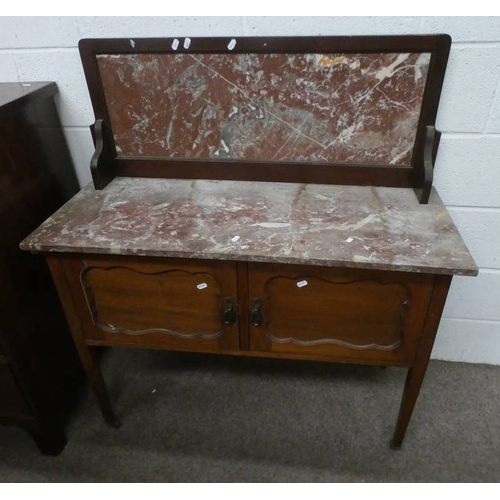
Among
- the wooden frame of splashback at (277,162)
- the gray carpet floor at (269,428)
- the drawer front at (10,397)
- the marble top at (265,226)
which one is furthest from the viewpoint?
the gray carpet floor at (269,428)

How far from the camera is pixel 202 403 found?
4.53 ft

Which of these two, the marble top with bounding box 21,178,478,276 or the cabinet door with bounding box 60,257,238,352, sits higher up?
the marble top with bounding box 21,178,478,276

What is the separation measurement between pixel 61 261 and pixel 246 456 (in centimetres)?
77

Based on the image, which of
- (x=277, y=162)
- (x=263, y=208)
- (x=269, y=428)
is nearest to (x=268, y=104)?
(x=277, y=162)

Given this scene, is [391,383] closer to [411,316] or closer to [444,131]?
[411,316]

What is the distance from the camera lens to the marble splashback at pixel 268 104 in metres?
1.00

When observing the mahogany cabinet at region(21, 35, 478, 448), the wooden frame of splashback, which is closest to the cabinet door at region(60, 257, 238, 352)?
the mahogany cabinet at region(21, 35, 478, 448)

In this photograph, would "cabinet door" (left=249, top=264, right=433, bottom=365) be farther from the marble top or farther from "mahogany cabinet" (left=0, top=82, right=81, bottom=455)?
"mahogany cabinet" (left=0, top=82, right=81, bottom=455)

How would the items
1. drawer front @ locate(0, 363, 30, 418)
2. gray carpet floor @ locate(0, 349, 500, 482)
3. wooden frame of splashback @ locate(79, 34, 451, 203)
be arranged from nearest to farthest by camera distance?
1. wooden frame of splashback @ locate(79, 34, 451, 203)
2. drawer front @ locate(0, 363, 30, 418)
3. gray carpet floor @ locate(0, 349, 500, 482)

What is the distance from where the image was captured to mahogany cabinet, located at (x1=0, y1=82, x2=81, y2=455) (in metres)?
0.99

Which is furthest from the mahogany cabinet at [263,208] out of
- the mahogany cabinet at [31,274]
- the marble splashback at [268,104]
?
the mahogany cabinet at [31,274]

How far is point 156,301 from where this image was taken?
97cm

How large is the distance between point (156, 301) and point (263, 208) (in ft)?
1.11

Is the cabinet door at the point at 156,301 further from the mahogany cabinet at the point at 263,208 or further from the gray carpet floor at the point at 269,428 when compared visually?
the gray carpet floor at the point at 269,428
